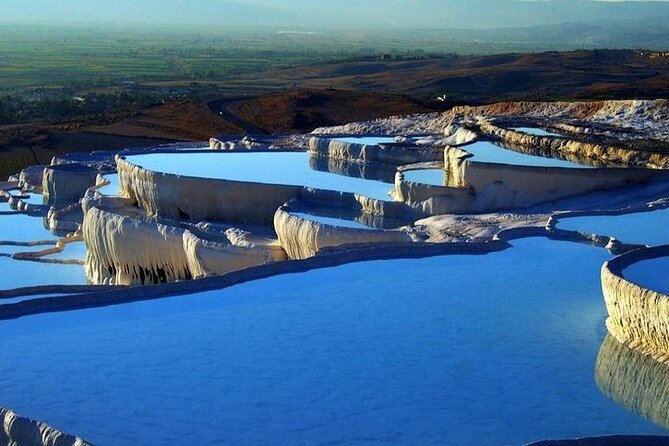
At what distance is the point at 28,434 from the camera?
4316 millimetres

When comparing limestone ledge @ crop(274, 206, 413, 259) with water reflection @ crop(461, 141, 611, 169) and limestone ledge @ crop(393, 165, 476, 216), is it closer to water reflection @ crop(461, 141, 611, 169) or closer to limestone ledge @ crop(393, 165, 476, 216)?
limestone ledge @ crop(393, 165, 476, 216)

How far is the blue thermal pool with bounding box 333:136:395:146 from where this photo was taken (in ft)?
45.9

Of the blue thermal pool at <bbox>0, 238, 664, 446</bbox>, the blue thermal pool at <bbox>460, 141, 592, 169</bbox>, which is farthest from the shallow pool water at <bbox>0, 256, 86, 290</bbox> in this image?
the blue thermal pool at <bbox>0, 238, 664, 446</bbox>

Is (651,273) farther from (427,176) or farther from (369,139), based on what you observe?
(369,139)

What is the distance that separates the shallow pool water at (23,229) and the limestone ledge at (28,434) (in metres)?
8.20

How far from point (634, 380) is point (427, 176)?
→ 21.0 feet

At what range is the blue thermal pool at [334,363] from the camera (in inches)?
178

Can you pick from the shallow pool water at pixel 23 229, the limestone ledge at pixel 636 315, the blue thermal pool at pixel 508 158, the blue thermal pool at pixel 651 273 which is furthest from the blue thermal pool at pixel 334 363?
the shallow pool water at pixel 23 229

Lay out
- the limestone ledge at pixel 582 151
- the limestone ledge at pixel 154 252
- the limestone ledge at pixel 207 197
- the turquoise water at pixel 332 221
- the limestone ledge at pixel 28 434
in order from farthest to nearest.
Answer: the limestone ledge at pixel 582 151 < the limestone ledge at pixel 207 197 < the turquoise water at pixel 332 221 < the limestone ledge at pixel 154 252 < the limestone ledge at pixel 28 434

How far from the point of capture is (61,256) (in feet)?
37.7

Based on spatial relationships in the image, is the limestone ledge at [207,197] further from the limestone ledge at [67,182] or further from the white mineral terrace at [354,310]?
the limestone ledge at [67,182]

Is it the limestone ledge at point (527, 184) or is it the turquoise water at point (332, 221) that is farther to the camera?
the limestone ledge at point (527, 184)

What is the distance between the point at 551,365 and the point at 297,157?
Result: 8.37m

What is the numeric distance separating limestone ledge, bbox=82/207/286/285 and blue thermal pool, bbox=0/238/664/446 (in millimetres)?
1937
